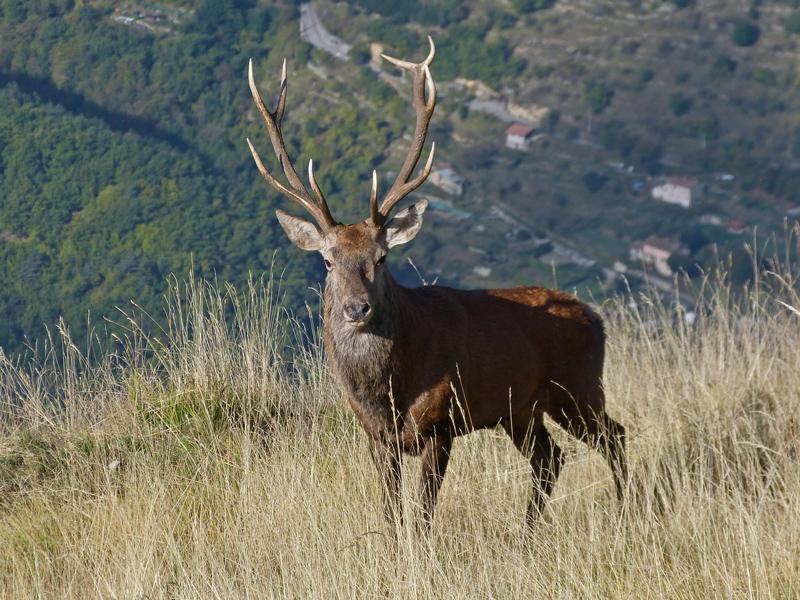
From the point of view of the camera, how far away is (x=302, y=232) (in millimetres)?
5715

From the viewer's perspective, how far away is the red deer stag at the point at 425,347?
545 centimetres

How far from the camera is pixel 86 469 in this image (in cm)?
612

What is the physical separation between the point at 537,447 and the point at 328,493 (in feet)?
4.34

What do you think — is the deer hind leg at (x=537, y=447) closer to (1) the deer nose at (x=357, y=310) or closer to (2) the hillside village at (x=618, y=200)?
(1) the deer nose at (x=357, y=310)

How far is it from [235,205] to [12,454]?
18.2 metres

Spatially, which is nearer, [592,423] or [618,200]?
[592,423]

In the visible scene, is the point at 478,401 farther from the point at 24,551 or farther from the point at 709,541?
the point at 24,551

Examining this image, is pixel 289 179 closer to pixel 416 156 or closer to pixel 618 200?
pixel 416 156

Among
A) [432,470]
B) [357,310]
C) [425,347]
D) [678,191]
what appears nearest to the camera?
[357,310]

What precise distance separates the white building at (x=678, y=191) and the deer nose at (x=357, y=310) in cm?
3747

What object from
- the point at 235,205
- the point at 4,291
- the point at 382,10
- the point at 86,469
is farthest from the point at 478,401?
the point at 382,10

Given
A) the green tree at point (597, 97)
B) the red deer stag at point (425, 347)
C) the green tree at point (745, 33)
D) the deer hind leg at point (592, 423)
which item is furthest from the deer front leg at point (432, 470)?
the green tree at point (745, 33)

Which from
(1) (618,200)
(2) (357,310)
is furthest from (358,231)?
(1) (618,200)

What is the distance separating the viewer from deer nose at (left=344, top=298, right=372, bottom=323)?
5156mm
